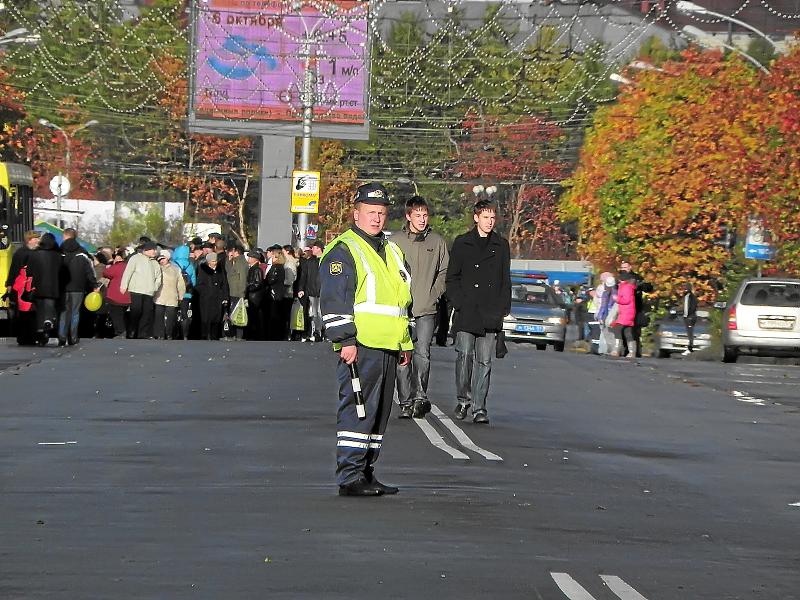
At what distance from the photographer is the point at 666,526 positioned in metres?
12.2

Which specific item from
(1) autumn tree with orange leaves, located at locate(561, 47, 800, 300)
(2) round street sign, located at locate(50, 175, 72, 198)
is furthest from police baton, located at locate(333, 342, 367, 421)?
(2) round street sign, located at locate(50, 175, 72, 198)

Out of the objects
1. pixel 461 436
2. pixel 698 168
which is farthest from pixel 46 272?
pixel 698 168

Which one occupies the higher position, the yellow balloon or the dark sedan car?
the yellow balloon

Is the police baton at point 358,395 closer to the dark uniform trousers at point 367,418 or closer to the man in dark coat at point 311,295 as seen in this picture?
the dark uniform trousers at point 367,418

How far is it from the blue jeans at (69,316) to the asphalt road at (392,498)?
27.9ft

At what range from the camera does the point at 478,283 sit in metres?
19.2

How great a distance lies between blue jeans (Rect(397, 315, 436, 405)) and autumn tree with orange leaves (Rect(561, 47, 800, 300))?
24970 millimetres

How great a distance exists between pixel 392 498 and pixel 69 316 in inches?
809

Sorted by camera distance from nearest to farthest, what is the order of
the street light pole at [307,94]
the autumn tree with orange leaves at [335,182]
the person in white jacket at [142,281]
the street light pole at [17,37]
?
the person in white jacket at [142,281] → the street light pole at [17,37] → the street light pole at [307,94] → the autumn tree with orange leaves at [335,182]

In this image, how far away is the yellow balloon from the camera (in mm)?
35594

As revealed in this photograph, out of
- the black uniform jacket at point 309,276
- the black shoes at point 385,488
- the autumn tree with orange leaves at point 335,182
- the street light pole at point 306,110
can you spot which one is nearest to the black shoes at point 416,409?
the black shoes at point 385,488

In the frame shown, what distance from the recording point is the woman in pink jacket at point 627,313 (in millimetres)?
39750

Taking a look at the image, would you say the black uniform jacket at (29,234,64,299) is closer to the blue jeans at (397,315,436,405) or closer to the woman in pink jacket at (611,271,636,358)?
the woman in pink jacket at (611,271,636,358)

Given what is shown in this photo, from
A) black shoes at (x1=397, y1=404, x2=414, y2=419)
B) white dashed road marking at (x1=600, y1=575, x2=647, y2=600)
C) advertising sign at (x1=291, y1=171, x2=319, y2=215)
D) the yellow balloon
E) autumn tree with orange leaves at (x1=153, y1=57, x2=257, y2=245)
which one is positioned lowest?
black shoes at (x1=397, y1=404, x2=414, y2=419)
